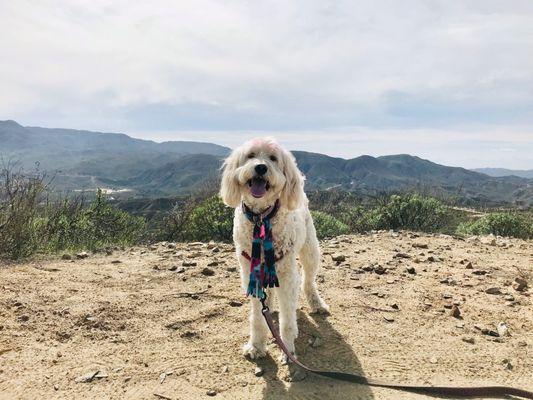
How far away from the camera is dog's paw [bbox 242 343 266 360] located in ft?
15.5

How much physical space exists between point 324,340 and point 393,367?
2.91 feet

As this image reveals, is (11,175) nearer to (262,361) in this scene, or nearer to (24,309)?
(24,309)

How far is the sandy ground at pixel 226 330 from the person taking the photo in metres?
4.22

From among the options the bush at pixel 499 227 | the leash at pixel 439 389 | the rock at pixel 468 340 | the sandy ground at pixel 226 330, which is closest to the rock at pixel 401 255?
the sandy ground at pixel 226 330

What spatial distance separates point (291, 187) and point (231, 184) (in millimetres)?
666

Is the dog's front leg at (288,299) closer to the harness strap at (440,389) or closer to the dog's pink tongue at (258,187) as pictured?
the harness strap at (440,389)

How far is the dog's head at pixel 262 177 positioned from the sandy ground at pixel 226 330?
175 cm

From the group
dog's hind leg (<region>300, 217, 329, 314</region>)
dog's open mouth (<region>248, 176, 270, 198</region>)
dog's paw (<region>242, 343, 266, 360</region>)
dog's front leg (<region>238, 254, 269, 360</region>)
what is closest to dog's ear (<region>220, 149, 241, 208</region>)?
dog's open mouth (<region>248, 176, 270, 198</region>)

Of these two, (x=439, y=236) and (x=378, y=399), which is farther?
(x=439, y=236)

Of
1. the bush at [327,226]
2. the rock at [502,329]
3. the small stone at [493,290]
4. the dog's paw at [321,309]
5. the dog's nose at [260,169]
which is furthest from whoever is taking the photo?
the bush at [327,226]

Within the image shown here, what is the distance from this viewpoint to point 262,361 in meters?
4.68

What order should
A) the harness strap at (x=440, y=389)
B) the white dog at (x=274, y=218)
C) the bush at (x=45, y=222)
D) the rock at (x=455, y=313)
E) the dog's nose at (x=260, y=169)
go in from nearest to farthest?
the harness strap at (x=440, y=389) → the dog's nose at (x=260, y=169) → the white dog at (x=274, y=218) → the rock at (x=455, y=313) → the bush at (x=45, y=222)

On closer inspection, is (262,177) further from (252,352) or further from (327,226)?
(327,226)

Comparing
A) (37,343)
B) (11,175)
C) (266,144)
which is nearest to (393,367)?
(266,144)
